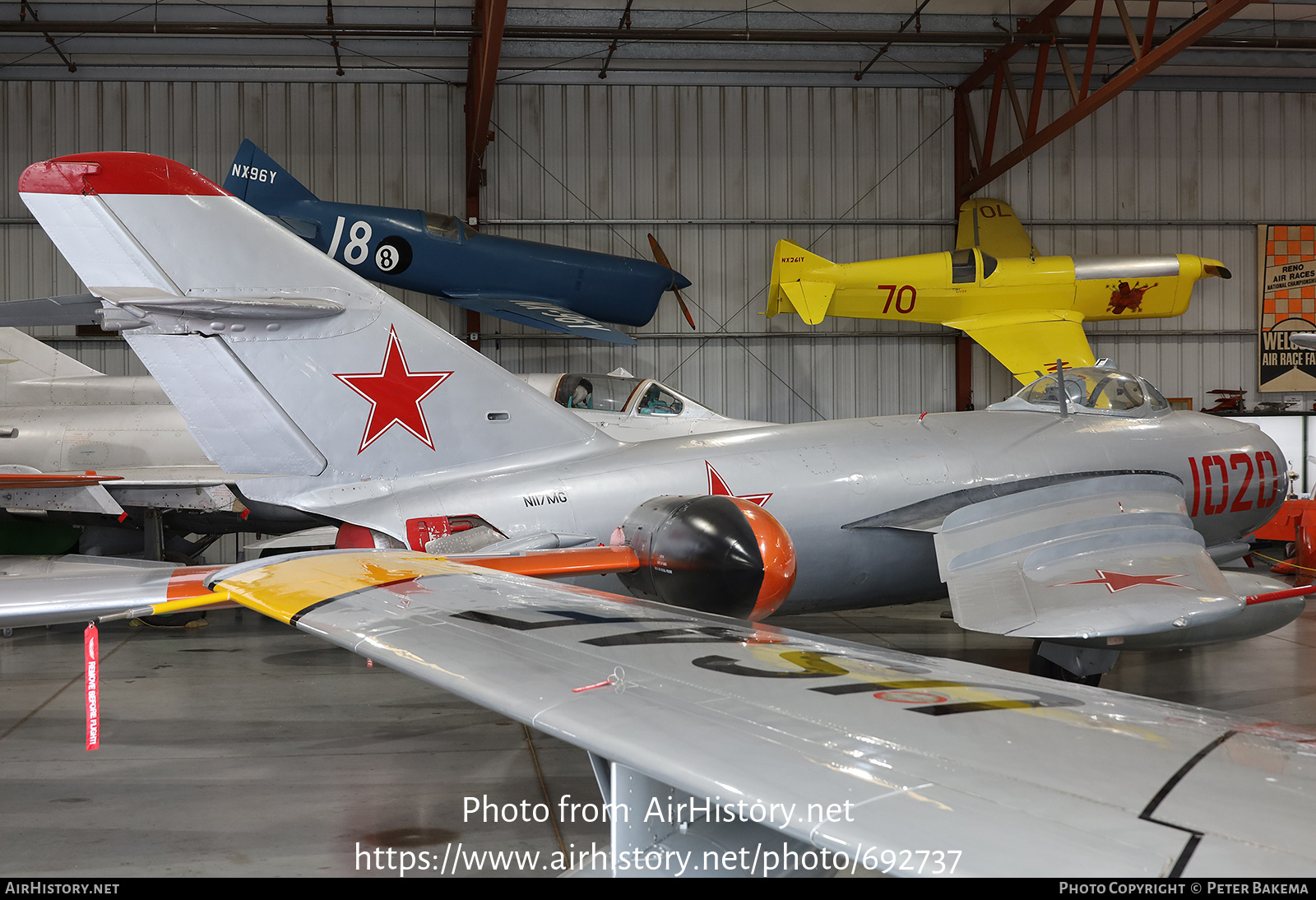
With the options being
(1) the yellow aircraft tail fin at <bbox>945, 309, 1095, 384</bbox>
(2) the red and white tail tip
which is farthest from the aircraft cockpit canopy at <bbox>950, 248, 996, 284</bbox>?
(2) the red and white tail tip

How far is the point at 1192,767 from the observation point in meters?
1.42

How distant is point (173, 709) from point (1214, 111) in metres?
17.9

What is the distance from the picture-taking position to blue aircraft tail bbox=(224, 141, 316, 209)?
12.1m

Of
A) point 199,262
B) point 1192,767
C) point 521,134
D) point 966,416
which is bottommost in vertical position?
point 1192,767

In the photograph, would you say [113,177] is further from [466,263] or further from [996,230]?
[996,230]

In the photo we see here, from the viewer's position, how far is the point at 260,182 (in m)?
12.2

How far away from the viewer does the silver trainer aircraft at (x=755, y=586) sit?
1.32m

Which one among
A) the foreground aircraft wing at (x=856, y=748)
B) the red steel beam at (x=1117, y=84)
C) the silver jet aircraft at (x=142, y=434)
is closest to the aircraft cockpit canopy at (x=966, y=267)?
the red steel beam at (x=1117, y=84)

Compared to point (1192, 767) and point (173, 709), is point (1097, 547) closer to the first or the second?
point (1192, 767)

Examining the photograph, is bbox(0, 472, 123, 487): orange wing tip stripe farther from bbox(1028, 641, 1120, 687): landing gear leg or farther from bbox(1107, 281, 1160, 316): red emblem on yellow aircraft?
bbox(1107, 281, 1160, 316): red emblem on yellow aircraft

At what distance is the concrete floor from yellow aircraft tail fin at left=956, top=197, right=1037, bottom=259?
800cm

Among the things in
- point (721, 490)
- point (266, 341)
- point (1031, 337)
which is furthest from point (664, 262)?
point (266, 341)

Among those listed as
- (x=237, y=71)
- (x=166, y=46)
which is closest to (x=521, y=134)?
(x=237, y=71)

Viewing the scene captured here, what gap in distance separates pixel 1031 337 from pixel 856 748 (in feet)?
44.4
